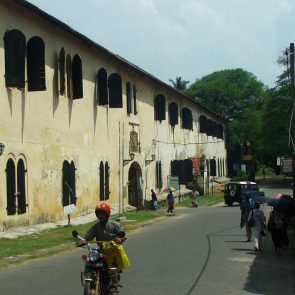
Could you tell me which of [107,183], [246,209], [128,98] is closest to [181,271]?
[246,209]

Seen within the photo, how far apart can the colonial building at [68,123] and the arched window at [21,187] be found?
4cm

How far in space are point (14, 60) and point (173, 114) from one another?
82.5 feet

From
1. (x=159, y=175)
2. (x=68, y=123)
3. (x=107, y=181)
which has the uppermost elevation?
(x=68, y=123)

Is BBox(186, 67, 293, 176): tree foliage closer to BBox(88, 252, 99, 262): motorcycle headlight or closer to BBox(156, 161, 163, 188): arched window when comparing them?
BBox(156, 161, 163, 188): arched window

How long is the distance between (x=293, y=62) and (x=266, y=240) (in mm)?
6215

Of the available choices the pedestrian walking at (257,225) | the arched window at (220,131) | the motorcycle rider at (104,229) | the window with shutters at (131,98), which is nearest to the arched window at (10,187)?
the pedestrian walking at (257,225)

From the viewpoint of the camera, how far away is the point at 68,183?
2542cm

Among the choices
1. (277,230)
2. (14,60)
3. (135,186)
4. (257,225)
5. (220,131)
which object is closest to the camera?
(277,230)

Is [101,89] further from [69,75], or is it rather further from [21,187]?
[21,187]

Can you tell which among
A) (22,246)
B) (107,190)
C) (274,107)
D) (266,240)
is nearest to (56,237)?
(22,246)

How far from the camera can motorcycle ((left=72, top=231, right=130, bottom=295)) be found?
7354mm

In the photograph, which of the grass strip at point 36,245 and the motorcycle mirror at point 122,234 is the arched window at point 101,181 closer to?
the grass strip at point 36,245

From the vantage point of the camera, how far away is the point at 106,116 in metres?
30.6

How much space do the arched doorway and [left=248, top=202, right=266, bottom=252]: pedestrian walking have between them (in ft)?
67.7
